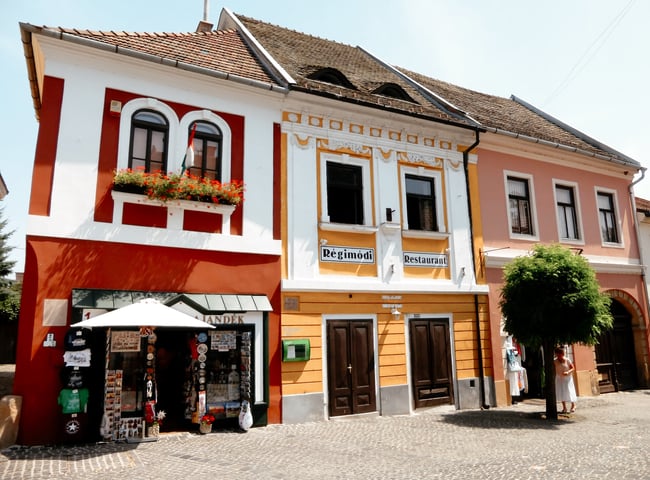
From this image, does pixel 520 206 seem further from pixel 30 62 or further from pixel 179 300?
pixel 30 62

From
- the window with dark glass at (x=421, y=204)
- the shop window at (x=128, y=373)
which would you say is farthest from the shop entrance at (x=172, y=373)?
the window with dark glass at (x=421, y=204)

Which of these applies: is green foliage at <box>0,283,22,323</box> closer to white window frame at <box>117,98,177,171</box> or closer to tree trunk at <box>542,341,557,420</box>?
white window frame at <box>117,98,177,171</box>

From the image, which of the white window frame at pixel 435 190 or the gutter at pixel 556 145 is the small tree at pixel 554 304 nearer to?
the white window frame at pixel 435 190

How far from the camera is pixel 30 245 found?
7926 mm

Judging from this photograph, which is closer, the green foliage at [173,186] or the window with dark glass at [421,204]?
the green foliage at [173,186]

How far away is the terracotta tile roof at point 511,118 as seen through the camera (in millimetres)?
14516

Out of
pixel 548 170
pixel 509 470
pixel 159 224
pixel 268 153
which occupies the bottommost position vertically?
pixel 509 470

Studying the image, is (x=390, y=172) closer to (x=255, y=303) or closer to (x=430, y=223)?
(x=430, y=223)

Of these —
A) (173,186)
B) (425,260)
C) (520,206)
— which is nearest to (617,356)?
(520,206)

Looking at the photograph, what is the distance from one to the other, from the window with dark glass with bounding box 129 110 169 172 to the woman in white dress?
30.6 feet

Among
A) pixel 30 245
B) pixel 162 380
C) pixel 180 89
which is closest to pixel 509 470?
pixel 162 380

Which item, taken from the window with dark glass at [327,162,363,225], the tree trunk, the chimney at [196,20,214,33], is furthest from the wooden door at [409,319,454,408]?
the chimney at [196,20,214,33]

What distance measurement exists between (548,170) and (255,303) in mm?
9809

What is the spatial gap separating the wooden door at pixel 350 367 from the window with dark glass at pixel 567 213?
7.38 m
